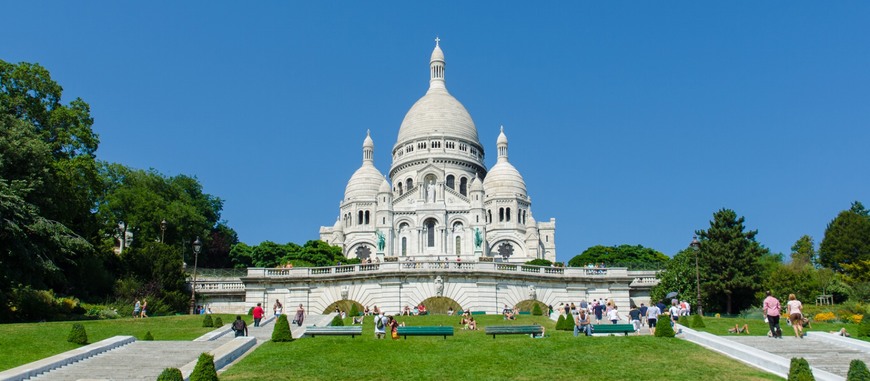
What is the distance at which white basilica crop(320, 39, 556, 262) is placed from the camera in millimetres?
97438

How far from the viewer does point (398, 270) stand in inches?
1651

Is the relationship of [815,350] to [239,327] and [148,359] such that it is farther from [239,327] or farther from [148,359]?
[148,359]

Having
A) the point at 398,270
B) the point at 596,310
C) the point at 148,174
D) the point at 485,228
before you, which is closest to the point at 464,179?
the point at 485,228

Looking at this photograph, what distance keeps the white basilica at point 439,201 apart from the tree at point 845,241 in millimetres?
32542

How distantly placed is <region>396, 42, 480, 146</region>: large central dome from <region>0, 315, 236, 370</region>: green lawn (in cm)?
8000

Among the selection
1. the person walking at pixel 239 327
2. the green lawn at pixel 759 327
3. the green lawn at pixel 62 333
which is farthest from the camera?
the green lawn at pixel 759 327

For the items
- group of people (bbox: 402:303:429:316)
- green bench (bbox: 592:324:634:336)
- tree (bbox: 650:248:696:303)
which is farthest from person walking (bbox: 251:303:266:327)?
tree (bbox: 650:248:696:303)

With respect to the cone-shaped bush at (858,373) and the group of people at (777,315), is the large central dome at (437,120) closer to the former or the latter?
the group of people at (777,315)

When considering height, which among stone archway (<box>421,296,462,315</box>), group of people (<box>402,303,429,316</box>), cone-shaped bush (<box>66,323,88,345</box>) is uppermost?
stone archway (<box>421,296,462,315</box>)

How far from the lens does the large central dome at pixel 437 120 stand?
114375mm

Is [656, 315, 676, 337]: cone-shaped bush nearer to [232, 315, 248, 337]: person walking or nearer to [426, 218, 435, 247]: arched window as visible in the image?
[232, 315, 248, 337]: person walking

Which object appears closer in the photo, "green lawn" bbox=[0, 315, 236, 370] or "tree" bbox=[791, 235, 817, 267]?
"green lawn" bbox=[0, 315, 236, 370]

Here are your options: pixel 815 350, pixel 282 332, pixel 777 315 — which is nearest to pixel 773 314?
pixel 777 315

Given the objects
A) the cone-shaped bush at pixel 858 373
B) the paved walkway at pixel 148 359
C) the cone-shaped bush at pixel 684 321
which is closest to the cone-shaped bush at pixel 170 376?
the paved walkway at pixel 148 359
